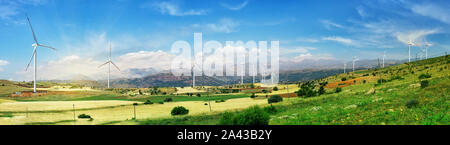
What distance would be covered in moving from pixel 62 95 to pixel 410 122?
120801mm

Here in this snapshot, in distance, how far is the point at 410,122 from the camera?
18.8 meters

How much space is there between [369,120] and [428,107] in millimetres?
5857
